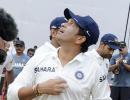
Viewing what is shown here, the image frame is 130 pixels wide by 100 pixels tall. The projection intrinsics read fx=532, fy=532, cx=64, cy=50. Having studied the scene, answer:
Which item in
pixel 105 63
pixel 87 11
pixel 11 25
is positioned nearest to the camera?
pixel 11 25

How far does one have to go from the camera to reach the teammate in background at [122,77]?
33.4 ft

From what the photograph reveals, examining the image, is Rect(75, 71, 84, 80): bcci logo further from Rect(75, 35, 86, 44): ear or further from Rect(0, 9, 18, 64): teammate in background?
Rect(0, 9, 18, 64): teammate in background

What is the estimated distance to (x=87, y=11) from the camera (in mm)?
12539

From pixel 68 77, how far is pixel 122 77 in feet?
21.5

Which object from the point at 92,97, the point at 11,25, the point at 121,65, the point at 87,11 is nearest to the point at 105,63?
the point at 121,65

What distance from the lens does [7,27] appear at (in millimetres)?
3578

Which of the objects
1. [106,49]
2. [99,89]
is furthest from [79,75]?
[106,49]

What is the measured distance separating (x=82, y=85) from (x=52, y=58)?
305mm

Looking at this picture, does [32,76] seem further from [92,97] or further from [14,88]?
[92,97]

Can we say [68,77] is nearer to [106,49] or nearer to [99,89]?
[99,89]

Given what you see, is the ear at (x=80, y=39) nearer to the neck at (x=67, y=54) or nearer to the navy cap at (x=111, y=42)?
the neck at (x=67, y=54)

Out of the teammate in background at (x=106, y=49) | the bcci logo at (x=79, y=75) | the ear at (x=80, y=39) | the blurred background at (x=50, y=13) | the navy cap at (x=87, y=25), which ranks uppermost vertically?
the blurred background at (x=50, y=13)

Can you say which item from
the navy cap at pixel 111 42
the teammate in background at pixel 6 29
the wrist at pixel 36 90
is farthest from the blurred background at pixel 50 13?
the teammate in background at pixel 6 29

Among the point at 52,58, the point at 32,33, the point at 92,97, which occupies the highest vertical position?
the point at 32,33
